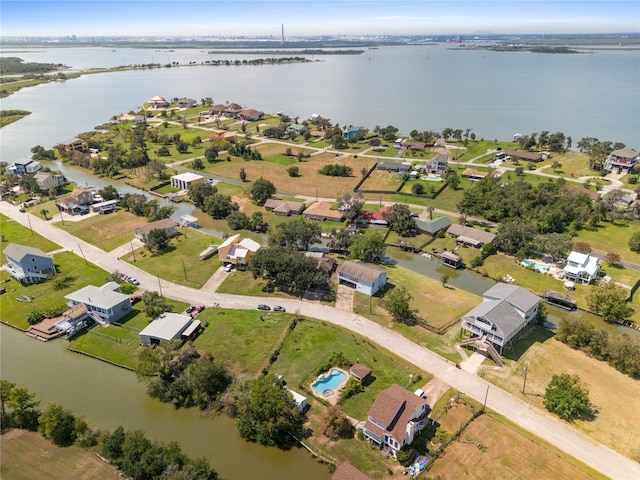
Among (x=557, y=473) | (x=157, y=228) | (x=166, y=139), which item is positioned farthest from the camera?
(x=166, y=139)

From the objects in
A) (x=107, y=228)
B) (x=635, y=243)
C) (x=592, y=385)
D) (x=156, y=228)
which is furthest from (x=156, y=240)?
(x=635, y=243)

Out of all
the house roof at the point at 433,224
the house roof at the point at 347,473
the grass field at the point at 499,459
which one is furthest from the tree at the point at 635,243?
the house roof at the point at 347,473

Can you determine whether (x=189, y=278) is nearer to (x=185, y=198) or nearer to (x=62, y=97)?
(x=185, y=198)

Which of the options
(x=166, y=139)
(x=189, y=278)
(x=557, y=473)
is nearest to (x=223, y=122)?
(x=166, y=139)

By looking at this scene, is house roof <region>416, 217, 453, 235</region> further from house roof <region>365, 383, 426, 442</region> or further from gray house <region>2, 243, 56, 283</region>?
gray house <region>2, 243, 56, 283</region>

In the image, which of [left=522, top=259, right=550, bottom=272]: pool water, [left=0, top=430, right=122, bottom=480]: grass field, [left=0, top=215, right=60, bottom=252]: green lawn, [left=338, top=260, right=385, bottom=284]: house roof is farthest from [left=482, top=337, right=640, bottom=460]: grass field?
[left=0, top=215, right=60, bottom=252]: green lawn

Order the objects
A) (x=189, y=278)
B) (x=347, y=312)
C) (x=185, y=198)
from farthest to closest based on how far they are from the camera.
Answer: (x=185, y=198)
(x=189, y=278)
(x=347, y=312)
